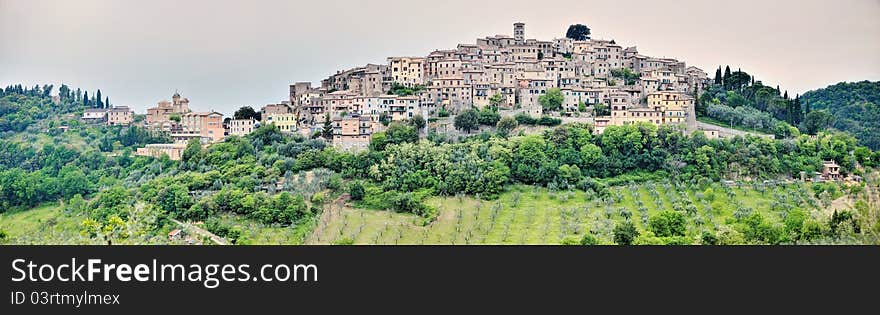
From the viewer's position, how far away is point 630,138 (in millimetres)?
22344

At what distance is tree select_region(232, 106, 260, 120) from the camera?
2656 centimetres

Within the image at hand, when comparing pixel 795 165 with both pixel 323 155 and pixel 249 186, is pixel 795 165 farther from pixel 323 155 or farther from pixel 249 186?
pixel 249 186

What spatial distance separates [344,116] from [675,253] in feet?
46.2

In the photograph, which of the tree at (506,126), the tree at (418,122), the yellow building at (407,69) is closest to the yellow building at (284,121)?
the yellow building at (407,69)

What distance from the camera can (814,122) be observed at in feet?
82.8

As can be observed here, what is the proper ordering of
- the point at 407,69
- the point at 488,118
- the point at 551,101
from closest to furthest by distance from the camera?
the point at 488,118 < the point at 551,101 < the point at 407,69

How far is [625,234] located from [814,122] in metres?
10.8

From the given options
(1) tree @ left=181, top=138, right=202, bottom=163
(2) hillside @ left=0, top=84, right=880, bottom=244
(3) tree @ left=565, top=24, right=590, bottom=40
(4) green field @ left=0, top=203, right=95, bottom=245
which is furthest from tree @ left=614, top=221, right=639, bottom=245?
(3) tree @ left=565, top=24, right=590, bottom=40

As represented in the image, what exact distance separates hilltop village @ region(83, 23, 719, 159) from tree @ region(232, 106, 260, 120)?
79mm

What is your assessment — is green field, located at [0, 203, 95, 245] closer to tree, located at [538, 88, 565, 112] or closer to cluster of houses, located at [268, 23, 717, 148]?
cluster of houses, located at [268, 23, 717, 148]

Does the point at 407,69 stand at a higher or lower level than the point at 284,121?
higher

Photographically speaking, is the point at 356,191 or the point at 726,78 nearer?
the point at 356,191

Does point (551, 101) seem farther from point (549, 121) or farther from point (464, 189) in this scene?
point (464, 189)

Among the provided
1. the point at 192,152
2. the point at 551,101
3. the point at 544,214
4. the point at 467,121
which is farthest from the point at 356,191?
the point at 551,101
